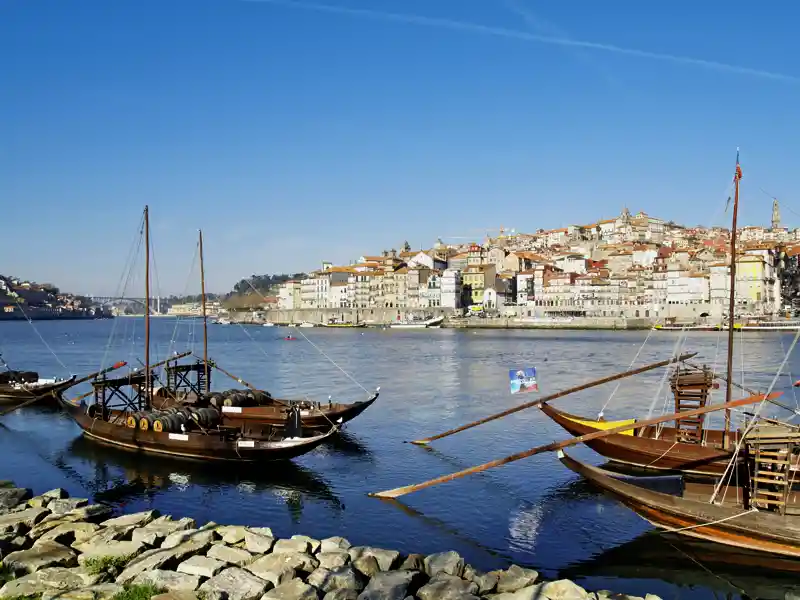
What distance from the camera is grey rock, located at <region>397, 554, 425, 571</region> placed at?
1202 cm

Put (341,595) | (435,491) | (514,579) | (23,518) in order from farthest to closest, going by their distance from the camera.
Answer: (435,491) → (23,518) → (514,579) → (341,595)

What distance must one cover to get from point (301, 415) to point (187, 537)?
1317 centimetres

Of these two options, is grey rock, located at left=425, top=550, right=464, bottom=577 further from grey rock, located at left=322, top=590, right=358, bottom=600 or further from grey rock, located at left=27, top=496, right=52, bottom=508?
grey rock, located at left=27, top=496, right=52, bottom=508

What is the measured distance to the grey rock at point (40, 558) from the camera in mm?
11805

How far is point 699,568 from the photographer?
13406mm

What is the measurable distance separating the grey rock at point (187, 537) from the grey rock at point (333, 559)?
2.21m

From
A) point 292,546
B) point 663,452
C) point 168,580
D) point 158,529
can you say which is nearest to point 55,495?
point 158,529

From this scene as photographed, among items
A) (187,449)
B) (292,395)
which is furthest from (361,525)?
(292,395)

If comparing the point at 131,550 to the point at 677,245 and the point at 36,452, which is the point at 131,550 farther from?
the point at 677,245

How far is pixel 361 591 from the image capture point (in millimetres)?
11133

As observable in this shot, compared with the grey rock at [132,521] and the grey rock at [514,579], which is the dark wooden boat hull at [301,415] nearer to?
the grey rock at [132,521]

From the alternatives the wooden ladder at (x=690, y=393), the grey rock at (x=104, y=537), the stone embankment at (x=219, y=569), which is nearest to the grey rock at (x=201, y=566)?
the stone embankment at (x=219, y=569)

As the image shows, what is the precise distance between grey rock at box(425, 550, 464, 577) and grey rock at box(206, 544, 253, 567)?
122 inches

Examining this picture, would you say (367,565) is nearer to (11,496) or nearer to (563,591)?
(563,591)
